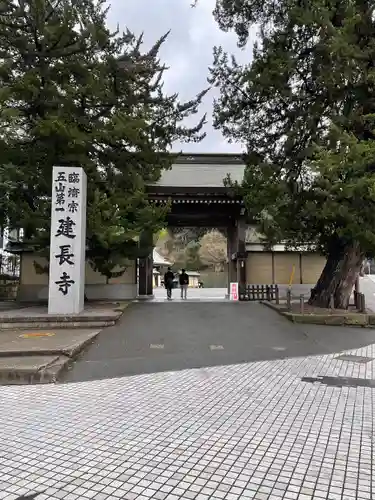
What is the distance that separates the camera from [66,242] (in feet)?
33.9

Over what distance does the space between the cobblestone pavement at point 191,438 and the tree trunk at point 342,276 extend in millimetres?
6849

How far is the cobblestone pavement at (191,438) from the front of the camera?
2797 mm

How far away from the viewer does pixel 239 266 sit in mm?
17859

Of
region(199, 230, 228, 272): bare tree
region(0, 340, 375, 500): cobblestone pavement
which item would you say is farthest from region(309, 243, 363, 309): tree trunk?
region(199, 230, 228, 272): bare tree

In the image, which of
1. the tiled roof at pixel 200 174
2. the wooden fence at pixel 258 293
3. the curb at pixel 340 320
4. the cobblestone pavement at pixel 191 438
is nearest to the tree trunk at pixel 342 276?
the curb at pixel 340 320

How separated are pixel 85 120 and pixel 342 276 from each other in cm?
915

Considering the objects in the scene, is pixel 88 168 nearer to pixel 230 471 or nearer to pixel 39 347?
pixel 39 347

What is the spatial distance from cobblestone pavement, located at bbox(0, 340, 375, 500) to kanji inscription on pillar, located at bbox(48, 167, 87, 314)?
4943 millimetres

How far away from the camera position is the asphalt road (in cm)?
664

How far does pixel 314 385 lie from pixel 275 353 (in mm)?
2098

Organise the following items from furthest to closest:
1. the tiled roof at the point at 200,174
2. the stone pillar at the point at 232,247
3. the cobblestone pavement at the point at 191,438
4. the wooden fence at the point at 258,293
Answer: the tiled roof at the point at 200,174 → the stone pillar at the point at 232,247 → the wooden fence at the point at 258,293 → the cobblestone pavement at the point at 191,438

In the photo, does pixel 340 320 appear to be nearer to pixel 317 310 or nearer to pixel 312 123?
pixel 317 310

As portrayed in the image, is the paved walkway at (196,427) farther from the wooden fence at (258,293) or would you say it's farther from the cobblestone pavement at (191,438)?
the wooden fence at (258,293)

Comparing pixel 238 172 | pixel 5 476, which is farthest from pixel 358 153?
pixel 238 172
